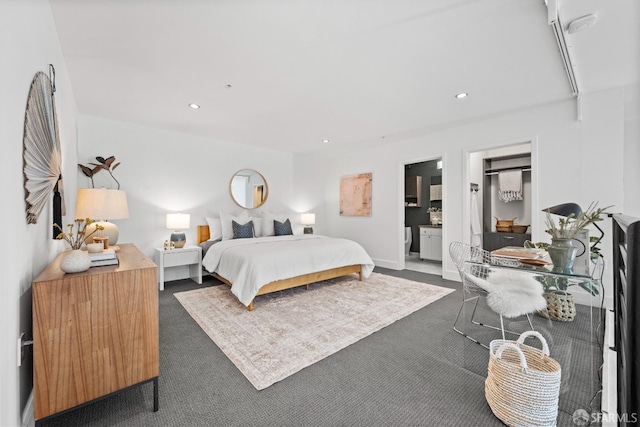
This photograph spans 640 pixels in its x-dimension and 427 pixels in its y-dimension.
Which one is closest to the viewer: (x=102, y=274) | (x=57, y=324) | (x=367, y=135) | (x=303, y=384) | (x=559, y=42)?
(x=57, y=324)

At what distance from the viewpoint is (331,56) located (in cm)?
245

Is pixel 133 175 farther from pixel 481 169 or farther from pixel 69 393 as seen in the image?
pixel 481 169

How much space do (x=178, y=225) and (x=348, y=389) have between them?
12.2 feet

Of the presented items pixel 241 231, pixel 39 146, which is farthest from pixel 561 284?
pixel 241 231

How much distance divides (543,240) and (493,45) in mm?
2621

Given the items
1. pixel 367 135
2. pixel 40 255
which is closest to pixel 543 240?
pixel 367 135

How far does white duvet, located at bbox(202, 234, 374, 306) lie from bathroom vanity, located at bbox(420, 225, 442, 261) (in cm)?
234

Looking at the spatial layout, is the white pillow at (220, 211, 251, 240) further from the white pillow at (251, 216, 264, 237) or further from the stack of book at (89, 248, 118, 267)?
the stack of book at (89, 248, 118, 267)

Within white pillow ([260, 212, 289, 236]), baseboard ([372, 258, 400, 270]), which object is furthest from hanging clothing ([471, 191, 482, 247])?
white pillow ([260, 212, 289, 236])

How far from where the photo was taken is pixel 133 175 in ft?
14.1

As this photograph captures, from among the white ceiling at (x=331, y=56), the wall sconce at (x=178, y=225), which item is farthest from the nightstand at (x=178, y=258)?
the white ceiling at (x=331, y=56)

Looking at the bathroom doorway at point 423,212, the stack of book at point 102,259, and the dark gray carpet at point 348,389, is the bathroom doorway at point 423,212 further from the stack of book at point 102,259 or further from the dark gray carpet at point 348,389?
the stack of book at point 102,259

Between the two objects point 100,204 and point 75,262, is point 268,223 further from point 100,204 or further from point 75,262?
point 75,262

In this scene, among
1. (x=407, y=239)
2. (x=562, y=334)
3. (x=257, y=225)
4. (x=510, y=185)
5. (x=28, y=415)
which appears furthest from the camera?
(x=407, y=239)
